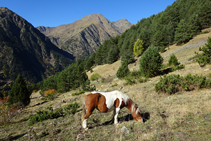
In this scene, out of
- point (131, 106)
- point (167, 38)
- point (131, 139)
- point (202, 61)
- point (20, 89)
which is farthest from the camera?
point (167, 38)

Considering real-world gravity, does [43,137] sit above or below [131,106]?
below

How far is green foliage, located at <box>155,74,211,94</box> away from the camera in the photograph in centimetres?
955

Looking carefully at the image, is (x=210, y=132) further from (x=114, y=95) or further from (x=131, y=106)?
(x=114, y=95)

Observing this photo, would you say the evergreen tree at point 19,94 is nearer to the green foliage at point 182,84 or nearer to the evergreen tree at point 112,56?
the green foliage at point 182,84

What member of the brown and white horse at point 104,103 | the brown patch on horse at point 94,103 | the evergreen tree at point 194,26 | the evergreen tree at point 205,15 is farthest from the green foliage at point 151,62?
the evergreen tree at point 205,15

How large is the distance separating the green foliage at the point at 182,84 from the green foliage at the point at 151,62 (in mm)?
7846

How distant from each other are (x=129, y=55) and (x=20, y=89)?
41.9m

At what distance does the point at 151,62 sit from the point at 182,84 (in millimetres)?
9111

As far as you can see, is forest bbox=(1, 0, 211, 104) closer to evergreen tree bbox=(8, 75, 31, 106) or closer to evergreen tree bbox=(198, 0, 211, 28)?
evergreen tree bbox=(198, 0, 211, 28)

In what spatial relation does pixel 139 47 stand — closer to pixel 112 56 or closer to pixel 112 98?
pixel 112 56

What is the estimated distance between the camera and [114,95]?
6297 millimetres

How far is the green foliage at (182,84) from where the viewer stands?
955 cm

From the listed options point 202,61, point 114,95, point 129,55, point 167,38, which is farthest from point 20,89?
point 167,38

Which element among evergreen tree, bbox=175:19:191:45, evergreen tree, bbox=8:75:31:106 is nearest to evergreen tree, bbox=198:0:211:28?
evergreen tree, bbox=175:19:191:45
